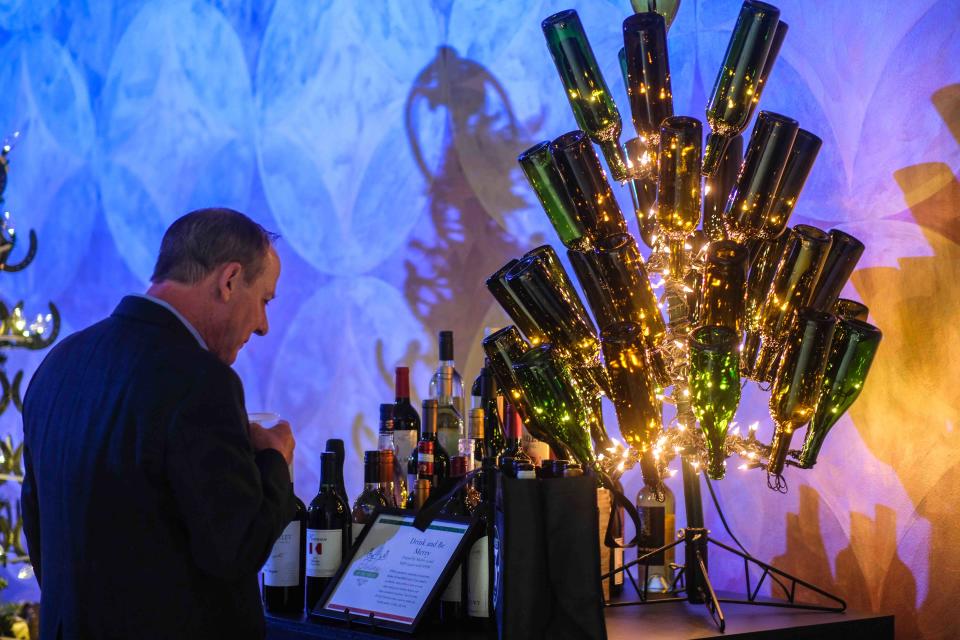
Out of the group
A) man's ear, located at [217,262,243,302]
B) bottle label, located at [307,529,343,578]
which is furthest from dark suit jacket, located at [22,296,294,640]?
bottle label, located at [307,529,343,578]

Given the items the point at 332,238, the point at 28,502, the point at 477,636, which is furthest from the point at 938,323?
the point at 332,238

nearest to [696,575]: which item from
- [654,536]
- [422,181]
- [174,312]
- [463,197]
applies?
[654,536]

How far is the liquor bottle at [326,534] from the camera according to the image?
1672 millimetres

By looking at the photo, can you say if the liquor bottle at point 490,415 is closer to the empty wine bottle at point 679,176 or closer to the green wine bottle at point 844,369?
the empty wine bottle at point 679,176

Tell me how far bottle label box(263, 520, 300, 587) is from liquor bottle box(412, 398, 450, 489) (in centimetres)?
24

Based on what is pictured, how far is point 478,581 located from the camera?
151 centimetres

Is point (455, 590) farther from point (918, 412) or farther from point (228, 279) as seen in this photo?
point (918, 412)

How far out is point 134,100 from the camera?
3.88 meters

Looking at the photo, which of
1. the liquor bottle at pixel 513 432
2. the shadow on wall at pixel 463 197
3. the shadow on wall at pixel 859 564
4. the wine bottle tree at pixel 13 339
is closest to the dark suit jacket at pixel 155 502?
the liquor bottle at pixel 513 432

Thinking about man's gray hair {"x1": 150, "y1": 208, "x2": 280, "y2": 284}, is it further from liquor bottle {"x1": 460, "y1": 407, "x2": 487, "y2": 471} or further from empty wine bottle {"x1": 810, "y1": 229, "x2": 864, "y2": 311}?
empty wine bottle {"x1": 810, "y1": 229, "x2": 864, "y2": 311}

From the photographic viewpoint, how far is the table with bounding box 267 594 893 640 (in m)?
1.43

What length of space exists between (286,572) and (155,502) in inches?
15.3

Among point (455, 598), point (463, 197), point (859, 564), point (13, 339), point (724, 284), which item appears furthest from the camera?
point (13, 339)

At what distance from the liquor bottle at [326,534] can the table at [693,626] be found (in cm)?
8
